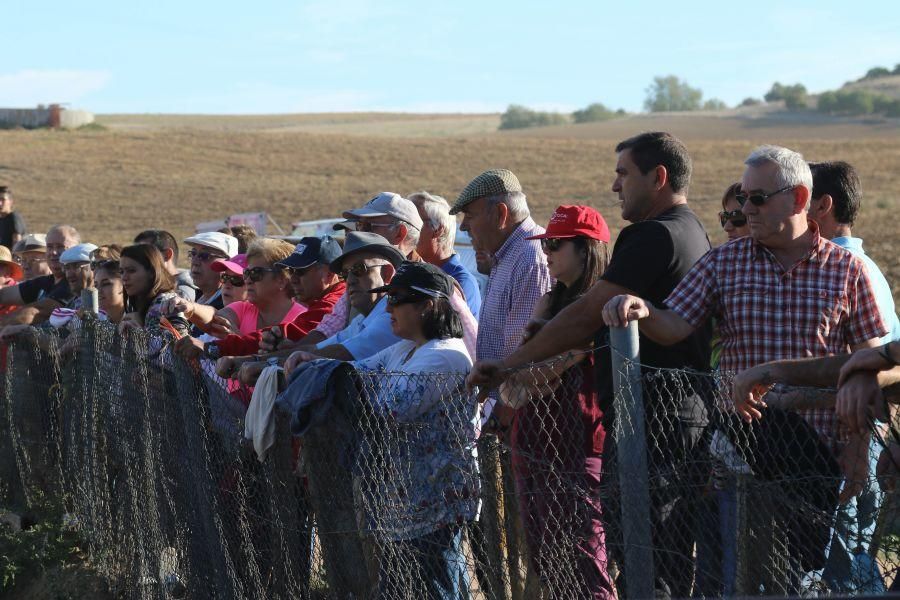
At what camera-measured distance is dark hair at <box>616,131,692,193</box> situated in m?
4.80

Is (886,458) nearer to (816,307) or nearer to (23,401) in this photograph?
(816,307)

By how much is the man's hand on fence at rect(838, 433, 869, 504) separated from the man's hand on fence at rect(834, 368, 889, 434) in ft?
0.35

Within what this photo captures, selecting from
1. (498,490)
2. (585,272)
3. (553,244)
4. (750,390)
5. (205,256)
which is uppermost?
(553,244)

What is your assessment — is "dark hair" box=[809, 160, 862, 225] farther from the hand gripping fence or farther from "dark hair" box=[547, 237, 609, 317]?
the hand gripping fence

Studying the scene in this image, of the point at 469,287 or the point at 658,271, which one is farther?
the point at 469,287

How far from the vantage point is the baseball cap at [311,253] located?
19.9ft

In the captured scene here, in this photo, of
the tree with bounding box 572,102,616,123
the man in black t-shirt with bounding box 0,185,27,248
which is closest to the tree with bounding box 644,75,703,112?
the tree with bounding box 572,102,616,123

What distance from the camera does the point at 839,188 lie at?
504 centimetres

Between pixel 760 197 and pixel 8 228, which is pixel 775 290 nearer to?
pixel 760 197

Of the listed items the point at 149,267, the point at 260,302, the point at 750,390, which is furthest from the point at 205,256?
the point at 750,390

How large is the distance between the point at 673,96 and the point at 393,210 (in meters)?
121

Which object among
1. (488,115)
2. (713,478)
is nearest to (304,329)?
(713,478)

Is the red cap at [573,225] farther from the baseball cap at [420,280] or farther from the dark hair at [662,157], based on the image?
the baseball cap at [420,280]

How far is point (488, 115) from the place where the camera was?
320 ft
